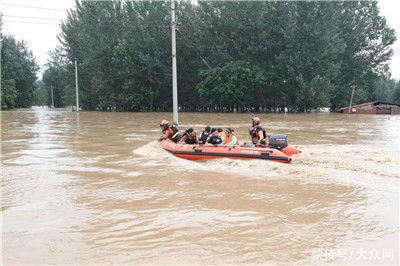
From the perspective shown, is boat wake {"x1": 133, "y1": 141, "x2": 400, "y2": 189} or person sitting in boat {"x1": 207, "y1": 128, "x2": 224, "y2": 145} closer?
boat wake {"x1": 133, "y1": 141, "x2": 400, "y2": 189}

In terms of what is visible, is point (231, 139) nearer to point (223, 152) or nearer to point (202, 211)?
point (223, 152)

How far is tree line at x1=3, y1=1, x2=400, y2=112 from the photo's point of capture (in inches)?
1396

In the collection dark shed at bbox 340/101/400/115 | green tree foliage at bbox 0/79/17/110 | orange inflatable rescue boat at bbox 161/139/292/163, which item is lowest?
orange inflatable rescue boat at bbox 161/139/292/163

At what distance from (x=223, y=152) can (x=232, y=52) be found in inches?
1286

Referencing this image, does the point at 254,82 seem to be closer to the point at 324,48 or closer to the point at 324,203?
the point at 324,48

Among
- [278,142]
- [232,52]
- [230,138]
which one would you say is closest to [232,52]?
[232,52]

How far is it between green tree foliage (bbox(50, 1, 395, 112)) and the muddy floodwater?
28.0 meters

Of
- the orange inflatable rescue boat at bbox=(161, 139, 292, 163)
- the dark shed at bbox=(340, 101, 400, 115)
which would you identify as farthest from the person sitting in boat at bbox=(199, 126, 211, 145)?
the dark shed at bbox=(340, 101, 400, 115)

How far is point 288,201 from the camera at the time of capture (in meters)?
5.84

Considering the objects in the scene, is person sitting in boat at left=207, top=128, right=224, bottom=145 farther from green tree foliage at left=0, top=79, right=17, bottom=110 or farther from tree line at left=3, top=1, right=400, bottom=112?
Result: green tree foliage at left=0, top=79, right=17, bottom=110

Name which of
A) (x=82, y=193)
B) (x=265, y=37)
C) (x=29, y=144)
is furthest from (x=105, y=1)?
(x=82, y=193)

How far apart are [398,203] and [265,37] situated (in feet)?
111

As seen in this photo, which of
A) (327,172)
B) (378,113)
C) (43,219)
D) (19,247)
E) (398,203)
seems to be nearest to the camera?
(19,247)

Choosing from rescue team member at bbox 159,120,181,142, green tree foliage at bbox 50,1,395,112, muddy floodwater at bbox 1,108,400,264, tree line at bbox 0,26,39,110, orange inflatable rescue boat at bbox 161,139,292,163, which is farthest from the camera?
tree line at bbox 0,26,39,110
